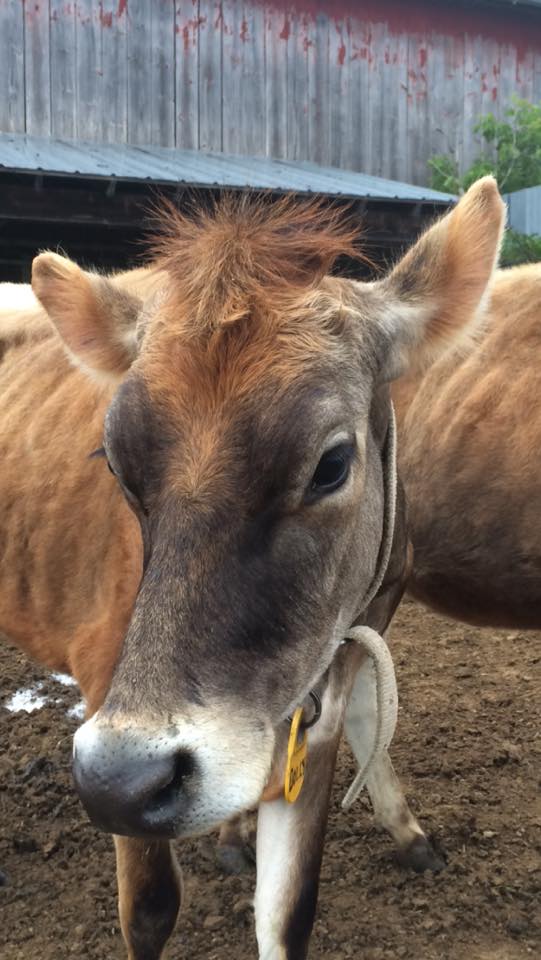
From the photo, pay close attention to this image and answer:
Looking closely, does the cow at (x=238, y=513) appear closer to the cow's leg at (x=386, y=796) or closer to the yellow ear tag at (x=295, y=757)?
the yellow ear tag at (x=295, y=757)

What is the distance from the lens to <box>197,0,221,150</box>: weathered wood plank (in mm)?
10312

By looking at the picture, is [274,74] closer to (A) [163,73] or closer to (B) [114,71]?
(A) [163,73]

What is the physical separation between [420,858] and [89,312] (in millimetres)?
2334

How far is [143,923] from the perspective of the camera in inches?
92.9

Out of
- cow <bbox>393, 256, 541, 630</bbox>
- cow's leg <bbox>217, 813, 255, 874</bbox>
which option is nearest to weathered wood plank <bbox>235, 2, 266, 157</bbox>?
cow <bbox>393, 256, 541, 630</bbox>

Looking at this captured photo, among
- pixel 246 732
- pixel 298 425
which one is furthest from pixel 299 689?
pixel 298 425

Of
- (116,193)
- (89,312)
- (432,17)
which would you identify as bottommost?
(89,312)

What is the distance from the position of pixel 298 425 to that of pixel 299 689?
50 cm

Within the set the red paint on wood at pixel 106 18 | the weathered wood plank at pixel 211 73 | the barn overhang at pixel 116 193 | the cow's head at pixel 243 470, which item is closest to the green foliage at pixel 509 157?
the barn overhang at pixel 116 193

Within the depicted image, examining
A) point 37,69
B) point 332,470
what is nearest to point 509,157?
point 37,69

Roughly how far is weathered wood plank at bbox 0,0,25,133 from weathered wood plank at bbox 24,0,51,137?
0.20 ft

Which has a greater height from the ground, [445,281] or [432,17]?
[432,17]

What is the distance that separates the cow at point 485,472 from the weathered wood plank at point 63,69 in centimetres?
786

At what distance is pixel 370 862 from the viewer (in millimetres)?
3234
